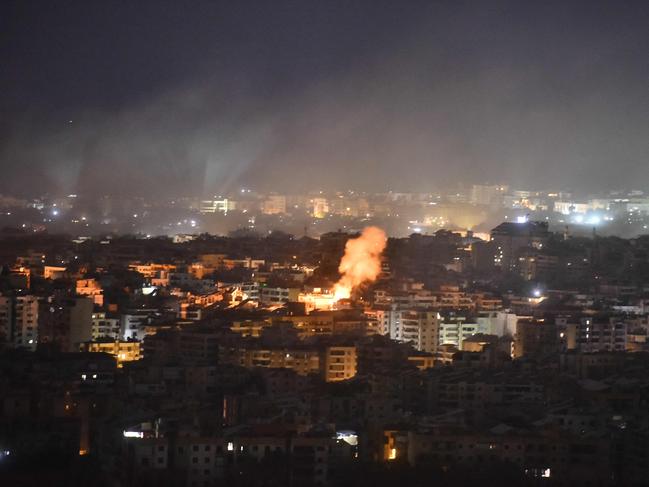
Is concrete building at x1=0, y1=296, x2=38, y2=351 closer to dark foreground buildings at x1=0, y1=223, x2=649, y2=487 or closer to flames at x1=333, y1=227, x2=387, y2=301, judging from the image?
dark foreground buildings at x1=0, y1=223, x2=649, y2=487

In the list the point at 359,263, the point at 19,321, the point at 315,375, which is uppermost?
the point at 359,263

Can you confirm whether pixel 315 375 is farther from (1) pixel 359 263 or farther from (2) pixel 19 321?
(1) pixel 359 263

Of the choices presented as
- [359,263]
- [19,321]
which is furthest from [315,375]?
[359,263]

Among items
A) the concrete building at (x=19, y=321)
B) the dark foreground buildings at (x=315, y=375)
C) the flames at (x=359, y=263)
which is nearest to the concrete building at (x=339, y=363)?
the dark foreground buildings at (x=315, y=375)

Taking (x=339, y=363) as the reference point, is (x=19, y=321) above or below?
Result: above

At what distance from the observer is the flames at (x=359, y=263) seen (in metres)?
17.4

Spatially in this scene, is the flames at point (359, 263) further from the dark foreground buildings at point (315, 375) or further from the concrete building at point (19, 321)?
the concrete building at point (19, 321)

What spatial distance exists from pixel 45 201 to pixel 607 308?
15193 mm

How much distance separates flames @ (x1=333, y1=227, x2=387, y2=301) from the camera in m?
17.4

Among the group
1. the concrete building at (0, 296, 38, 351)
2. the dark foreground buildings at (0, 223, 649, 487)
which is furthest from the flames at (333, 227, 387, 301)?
the concrete building at (0, 296, 38, 351)

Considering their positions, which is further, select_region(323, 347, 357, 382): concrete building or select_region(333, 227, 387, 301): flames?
select_region(333, 227, 387, 301): flames

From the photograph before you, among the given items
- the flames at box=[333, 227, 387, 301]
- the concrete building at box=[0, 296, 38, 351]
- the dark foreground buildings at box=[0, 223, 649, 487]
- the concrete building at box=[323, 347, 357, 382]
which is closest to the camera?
the dark foreground buildings at box=[0, 223, 649, 487]

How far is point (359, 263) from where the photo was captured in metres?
18.8

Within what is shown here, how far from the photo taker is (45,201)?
29828 mm
